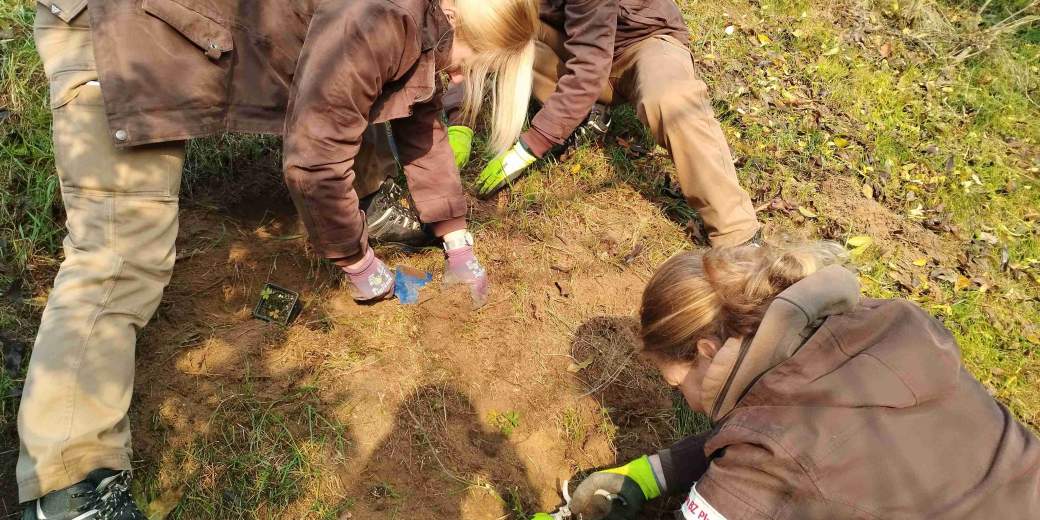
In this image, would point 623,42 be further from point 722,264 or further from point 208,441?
point 208,441

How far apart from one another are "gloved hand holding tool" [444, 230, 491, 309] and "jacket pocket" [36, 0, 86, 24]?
154 cm

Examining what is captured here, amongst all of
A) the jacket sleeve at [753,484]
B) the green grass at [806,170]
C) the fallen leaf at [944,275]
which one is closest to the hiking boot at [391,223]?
the green grass at [806,170]

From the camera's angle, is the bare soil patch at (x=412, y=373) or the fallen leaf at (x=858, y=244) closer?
the bare soil patch at (x=412, y=373)

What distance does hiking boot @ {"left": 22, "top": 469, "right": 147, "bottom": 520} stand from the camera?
1813 millimetres

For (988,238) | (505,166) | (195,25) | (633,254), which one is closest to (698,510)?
(633,254)

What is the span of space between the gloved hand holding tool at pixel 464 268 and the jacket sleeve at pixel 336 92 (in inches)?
26.0

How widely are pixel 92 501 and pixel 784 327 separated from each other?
1.98m

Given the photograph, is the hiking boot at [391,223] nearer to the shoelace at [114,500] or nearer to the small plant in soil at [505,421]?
the small plant in soil at [505,421]

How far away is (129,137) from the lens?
1985mm

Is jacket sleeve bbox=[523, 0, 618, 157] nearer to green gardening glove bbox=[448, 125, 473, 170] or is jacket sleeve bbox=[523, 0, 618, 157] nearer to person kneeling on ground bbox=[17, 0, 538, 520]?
green gardening glove bbox=[448, 125, 473, 170]

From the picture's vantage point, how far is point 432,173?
2.85 meters

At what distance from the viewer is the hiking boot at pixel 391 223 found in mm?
3027

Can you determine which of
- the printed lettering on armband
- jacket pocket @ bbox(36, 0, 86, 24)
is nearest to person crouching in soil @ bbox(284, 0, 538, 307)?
jacket pocket @ bbox(36, 0, 86, 24)

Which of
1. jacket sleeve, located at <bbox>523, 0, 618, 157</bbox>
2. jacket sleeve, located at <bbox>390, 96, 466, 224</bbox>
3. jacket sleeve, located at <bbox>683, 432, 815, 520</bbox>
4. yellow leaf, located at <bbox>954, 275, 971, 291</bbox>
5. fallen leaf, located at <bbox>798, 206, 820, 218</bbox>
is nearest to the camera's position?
jacket sleeve, located at <bbox>683, 432, 815, 520</bbox>
